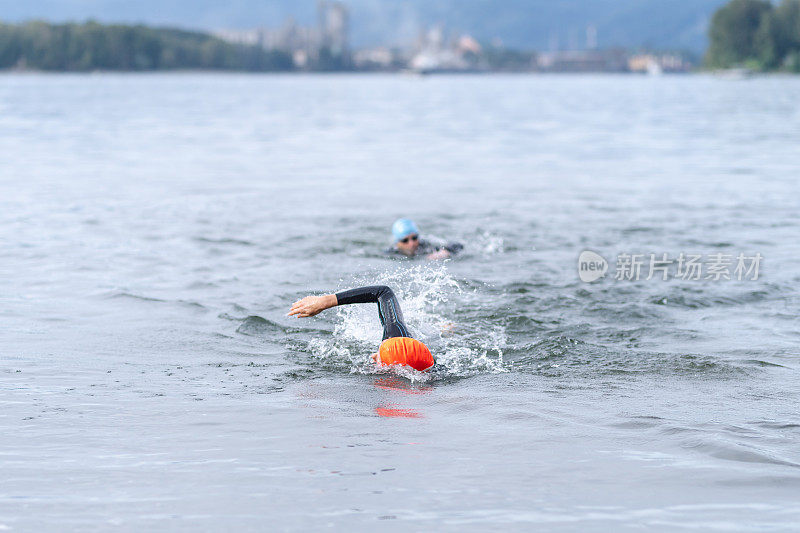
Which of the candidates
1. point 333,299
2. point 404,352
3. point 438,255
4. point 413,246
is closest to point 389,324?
point 404,352

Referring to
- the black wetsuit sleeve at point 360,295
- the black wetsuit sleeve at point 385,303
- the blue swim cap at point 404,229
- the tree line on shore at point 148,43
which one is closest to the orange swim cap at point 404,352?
the black wetsuit sleeve at point 385,303

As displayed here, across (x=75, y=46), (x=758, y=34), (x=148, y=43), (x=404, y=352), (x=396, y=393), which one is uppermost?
(x=758, y=34)

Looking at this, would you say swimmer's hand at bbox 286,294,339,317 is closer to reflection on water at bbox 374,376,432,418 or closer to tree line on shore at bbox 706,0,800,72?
reflection on water at bbox 374,376,432,418

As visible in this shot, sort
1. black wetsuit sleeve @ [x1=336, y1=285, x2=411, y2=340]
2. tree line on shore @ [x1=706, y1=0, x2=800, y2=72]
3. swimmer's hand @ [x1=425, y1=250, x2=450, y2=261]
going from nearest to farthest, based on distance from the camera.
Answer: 1. black wetsuit sleeve @ [x1=336, y1=285, x2=411, y2=340]
2. swimmer's hand @ [x1=425, y1=250, x2=450, y2=261]
3. tree line on shore @ [x1=706, y1=0, x2=800, y2=72]

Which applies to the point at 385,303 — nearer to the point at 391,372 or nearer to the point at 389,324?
the point at 389,324

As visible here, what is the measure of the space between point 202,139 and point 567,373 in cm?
3520

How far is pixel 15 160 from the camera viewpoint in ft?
105

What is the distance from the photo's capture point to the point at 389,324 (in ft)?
30.3

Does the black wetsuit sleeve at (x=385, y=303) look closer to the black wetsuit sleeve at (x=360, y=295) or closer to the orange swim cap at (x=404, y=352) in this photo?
the black wetsuit sleeve at (x=360, y=295)

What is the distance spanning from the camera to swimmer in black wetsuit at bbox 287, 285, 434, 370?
345 inches

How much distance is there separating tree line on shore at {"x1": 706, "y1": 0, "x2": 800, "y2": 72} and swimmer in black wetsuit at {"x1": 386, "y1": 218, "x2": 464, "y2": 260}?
157372 mm

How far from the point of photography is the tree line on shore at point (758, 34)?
15738cm

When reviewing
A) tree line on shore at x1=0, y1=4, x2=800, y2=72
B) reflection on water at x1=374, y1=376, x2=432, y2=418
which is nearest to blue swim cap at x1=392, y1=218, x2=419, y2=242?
reflection on water at x1=374, y1=376, x2=432, y2=418

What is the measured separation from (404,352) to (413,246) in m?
5.95
